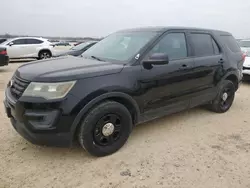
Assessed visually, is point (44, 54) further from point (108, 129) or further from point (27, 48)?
point (108, 129)

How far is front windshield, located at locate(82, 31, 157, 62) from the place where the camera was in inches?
135

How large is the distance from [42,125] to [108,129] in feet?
2.68

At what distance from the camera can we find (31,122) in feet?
8.73

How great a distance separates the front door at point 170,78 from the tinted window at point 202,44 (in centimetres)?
24

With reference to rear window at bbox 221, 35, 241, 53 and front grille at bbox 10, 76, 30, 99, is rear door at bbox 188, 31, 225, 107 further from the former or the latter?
front grille at bbox 10, 76, 30, 99

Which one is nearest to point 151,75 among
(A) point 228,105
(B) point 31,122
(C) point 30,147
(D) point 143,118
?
(D) point 143,118

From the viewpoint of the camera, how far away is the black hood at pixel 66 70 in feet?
8.83

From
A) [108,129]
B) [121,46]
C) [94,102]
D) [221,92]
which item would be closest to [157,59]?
[121,46]

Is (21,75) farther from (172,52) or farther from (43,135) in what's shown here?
(172,52)

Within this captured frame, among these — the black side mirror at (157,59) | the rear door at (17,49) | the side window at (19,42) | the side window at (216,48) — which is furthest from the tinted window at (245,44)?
the side window at (19,42)

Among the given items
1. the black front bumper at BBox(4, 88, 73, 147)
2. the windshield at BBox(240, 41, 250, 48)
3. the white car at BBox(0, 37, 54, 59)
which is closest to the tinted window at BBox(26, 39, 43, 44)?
the white car at BBox(0, 37, 54, 59)

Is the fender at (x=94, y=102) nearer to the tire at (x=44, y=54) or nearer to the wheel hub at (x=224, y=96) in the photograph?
the wheel hub at (x=224, y=96)

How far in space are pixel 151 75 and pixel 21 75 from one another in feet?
5.61

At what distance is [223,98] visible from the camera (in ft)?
15.9
